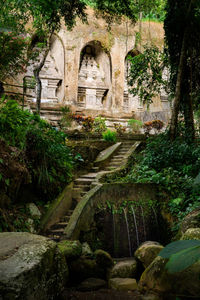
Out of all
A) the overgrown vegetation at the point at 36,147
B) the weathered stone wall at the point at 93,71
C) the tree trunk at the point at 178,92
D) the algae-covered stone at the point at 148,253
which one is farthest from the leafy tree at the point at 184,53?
the weathered stone wall at the point at 93,71

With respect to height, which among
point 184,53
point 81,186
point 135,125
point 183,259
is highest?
point 184,53

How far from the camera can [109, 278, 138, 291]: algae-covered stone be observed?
13.6 feet

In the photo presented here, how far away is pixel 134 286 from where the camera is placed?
4180 millimetres

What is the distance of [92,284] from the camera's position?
423cm

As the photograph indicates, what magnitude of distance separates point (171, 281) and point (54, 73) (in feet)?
55.1

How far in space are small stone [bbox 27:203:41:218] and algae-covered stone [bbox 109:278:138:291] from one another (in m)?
1.94

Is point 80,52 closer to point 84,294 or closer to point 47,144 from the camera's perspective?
point 47,144

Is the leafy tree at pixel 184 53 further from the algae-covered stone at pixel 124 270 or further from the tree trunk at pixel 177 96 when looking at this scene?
the algae-covered stone at pixel 124 270

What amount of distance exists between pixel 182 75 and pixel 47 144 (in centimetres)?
545

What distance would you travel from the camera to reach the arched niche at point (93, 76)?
1902 centimetres

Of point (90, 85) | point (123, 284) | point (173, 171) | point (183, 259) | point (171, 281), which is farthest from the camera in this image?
point (90, 85)

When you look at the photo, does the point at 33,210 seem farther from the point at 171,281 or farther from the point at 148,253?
the point at 171,281

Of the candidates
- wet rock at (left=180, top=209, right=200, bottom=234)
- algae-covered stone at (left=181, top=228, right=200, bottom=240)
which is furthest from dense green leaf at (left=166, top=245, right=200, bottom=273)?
wet rock at (left=180, top=209, right=200, bottom=234)

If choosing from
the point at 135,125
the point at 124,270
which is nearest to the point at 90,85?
the point at 135,125
